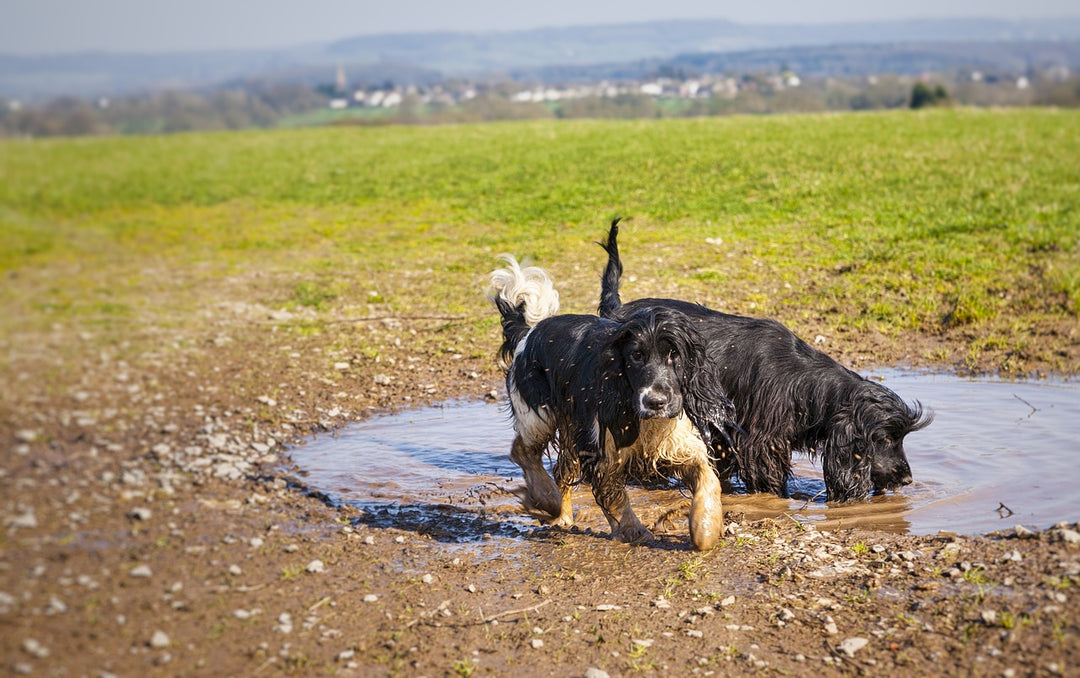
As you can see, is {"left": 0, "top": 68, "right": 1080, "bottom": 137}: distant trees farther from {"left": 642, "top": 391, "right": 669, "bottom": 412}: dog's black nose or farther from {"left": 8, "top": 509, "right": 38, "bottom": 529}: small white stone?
{"left": 642, "top": 391, "right": 669, "bottom": 412}: dog's black nose

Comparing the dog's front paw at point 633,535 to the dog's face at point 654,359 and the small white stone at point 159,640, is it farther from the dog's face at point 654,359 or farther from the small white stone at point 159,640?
the small white stone at point 159,640

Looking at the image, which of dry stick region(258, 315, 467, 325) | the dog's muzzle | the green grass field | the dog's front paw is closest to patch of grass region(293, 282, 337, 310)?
the green grass field

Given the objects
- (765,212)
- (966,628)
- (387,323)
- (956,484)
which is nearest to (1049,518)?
(956,484)

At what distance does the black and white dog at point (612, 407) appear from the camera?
17.3 feet

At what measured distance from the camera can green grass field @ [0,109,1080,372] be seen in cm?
420

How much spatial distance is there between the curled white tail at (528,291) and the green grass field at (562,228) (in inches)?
74.2

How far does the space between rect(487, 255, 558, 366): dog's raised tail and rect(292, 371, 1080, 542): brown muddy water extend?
3.60 ft

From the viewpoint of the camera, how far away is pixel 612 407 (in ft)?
18.2

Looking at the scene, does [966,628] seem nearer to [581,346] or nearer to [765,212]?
[581,346]

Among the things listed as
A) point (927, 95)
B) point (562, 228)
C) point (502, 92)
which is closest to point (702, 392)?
point (562, 228)

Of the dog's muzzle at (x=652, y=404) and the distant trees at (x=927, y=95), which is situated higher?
the distant trees at (x=927, y=95)

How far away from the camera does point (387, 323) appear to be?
36.5ft

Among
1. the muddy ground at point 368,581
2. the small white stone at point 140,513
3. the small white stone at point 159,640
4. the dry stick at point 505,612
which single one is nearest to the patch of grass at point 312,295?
the muddy ground at point 368,581

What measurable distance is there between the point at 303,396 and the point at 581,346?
3664mm
